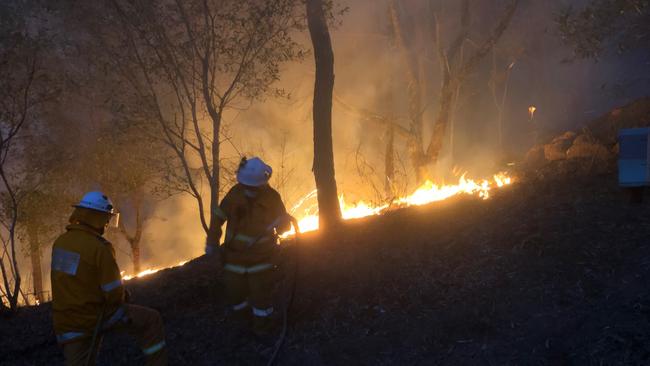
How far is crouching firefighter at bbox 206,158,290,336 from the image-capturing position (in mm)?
5863

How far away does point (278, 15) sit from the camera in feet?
38.8

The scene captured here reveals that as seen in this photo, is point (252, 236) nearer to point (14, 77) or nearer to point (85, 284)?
point (85, 284)

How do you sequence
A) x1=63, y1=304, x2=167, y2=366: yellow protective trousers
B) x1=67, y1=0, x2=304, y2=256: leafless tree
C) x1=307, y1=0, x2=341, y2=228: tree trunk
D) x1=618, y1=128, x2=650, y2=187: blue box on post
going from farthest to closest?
x1=67, y1=0, x2=304, y2=256: leafless tree < x1=307, y1=0, x2=341, y2=228: tree trunk < x1=618, y1=128, x2=650, y2=187: blue box on post < x1=63, y1=304, x2=167, y2=366: yellow protective trousers

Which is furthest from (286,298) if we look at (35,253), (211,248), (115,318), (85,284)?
(35,253)

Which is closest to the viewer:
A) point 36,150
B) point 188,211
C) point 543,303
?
point 543,303

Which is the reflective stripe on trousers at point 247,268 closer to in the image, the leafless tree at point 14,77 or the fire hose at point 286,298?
the fire hose at point 286,298

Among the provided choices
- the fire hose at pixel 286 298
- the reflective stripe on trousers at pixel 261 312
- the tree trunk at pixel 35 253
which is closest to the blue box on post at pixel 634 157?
the fire hose at pixel 286 298

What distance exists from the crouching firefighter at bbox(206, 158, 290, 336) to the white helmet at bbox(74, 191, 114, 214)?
4.82 ft

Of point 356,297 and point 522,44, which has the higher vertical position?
point 522,44

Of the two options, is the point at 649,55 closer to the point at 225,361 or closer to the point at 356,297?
the point at 356,297

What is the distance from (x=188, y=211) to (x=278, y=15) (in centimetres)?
2970

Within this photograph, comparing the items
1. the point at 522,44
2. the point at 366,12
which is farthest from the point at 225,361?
the point at 522,44

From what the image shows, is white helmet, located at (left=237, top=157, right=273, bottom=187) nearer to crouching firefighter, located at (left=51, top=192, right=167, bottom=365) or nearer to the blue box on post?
crouching firefighter, located at (left=51, top=192, right=167, bottom=365)

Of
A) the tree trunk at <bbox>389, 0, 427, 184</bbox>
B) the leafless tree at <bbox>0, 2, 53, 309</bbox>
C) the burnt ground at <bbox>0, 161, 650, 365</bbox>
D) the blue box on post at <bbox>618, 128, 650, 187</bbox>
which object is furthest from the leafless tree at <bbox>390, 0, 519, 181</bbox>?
the leafless tree at <bbox>0, 2, 53, 309</bbox>
